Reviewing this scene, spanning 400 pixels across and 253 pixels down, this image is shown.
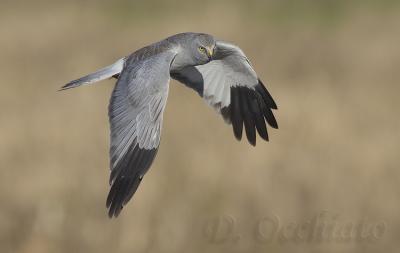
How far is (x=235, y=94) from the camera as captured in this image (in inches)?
294

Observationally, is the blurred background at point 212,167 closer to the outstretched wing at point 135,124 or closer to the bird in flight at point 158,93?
the bird in flight at point 158,93

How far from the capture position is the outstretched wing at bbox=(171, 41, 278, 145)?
7.40 metres

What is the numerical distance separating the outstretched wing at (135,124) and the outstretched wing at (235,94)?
1.08 meters

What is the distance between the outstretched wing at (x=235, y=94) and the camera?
740 cm

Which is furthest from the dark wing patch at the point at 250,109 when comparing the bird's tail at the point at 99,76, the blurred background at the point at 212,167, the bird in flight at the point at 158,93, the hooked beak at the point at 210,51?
the blurred background at the point at 212,167

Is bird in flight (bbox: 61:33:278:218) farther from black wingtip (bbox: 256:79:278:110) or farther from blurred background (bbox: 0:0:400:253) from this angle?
blurred background (bbox: 0:0:400:253)

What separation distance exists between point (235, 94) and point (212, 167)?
6.68 ft

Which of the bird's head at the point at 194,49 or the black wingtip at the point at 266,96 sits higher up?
the bird's head at the point at 194,49

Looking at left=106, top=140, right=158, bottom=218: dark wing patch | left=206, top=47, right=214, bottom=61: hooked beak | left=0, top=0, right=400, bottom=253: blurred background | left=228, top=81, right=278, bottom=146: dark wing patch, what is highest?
left=206, top=47, right=214, bottom=61: hooked beak

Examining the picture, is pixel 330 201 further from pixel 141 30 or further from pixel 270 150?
pixel 141 30

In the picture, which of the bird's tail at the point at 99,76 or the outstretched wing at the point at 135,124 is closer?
the outstretched wing at the point at 135,124

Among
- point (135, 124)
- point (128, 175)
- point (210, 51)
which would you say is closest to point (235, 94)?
point (210, 51)

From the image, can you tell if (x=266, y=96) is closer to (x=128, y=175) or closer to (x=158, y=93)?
(x=158, y=93)

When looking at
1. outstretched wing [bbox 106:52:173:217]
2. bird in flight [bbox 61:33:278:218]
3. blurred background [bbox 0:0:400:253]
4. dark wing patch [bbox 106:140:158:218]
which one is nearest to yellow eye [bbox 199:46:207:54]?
bird in flight [bbox 61:33:278:218]
